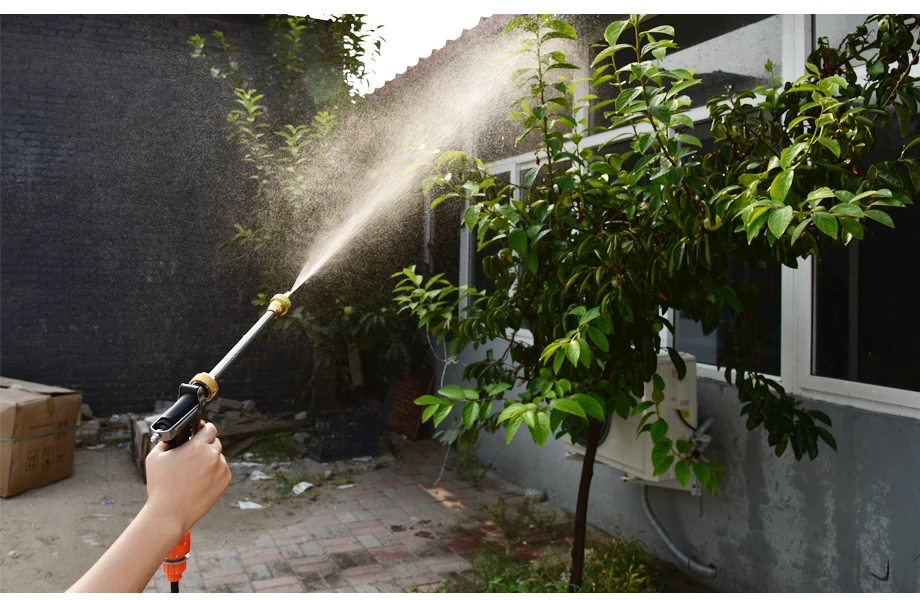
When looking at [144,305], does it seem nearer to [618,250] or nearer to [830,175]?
[618,250]

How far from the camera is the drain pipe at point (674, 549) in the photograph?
11.4ft

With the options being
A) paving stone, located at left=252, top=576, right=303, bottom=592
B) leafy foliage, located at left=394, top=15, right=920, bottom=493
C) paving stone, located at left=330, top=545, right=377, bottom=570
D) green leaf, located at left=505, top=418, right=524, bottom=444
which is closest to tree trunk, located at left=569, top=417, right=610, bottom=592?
leafy foliage, located at left=394, top=15, right=920, bottom=493

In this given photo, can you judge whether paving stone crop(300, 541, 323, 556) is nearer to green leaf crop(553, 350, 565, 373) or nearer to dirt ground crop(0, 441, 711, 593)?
dirt ground crop(0, 441, 711, 593)

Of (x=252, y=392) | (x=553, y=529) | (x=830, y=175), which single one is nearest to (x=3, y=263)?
(x=252, y=392)

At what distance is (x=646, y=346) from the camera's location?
2.52m

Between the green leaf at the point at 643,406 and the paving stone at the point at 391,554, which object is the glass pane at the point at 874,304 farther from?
the paving stone at the point at 391,554

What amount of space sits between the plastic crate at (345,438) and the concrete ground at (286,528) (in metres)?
0.18

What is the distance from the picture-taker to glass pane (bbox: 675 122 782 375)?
2.84 m

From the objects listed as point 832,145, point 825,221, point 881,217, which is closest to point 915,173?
point 832,145

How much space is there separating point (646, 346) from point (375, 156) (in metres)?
3.62

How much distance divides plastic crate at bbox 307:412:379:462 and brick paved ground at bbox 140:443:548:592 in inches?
19.9

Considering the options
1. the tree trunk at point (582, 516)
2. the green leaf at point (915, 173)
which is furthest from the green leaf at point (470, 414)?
the green leaf at point (915, 173)

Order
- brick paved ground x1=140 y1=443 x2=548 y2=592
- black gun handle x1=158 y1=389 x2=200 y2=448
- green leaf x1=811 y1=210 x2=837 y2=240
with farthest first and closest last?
1. brick paved ground x1=140 y1=443 x2=548 y2=592
2. green leaf x1=811 y1=210 x2=837 y2=240
3. black gun handle x1=158 y1=389 x2=200 y2=448

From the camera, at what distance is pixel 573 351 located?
2104mm
